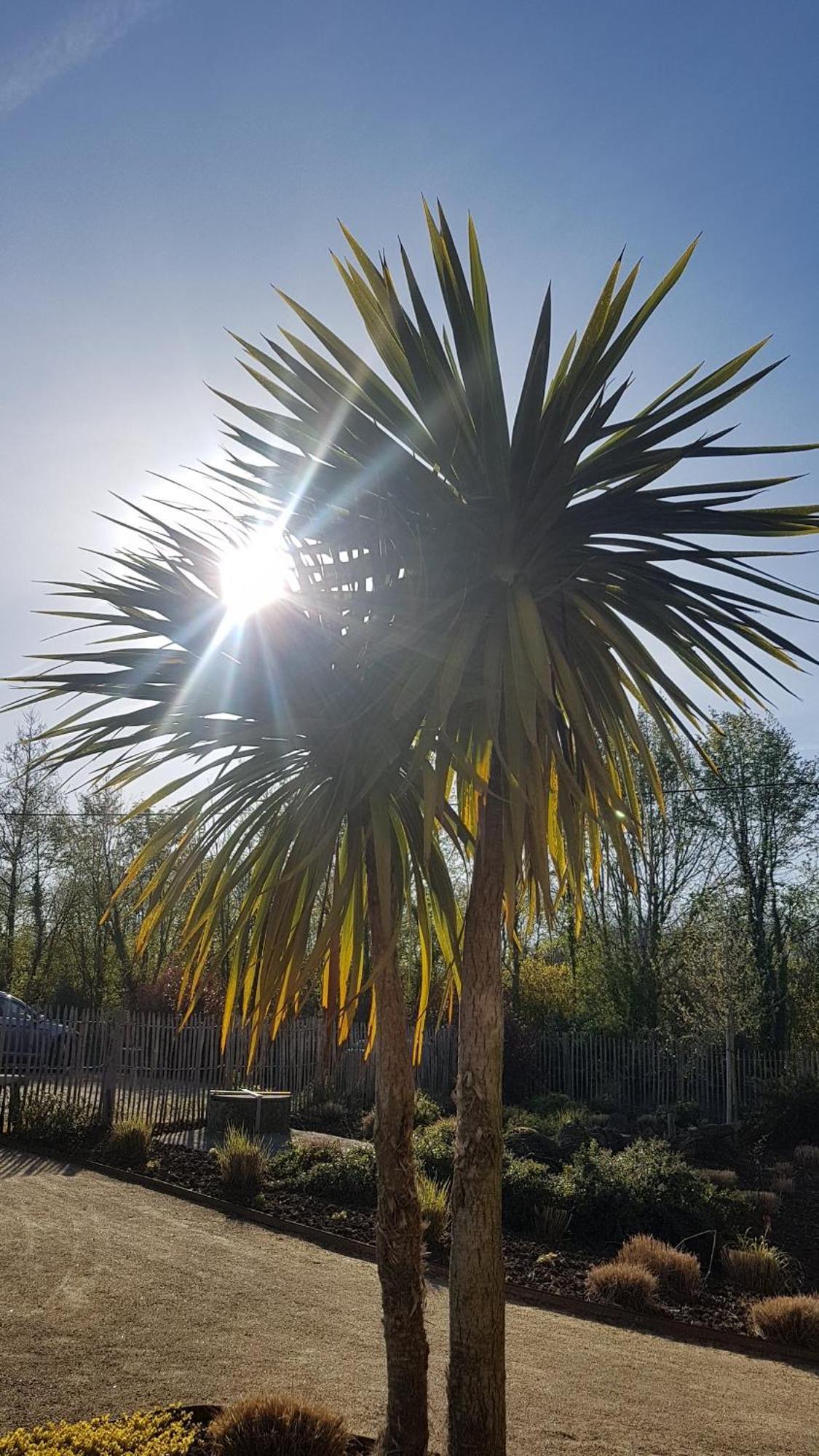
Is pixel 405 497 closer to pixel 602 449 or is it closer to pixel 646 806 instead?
pixel 602 449

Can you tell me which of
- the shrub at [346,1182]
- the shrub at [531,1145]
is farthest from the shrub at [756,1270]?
the shrub at [531,1145]

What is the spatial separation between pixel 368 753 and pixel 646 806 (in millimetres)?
31144

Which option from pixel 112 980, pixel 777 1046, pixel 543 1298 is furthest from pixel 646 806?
pixel 543 1298

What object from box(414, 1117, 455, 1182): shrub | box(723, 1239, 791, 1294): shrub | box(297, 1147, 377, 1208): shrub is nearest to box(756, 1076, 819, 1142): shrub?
box(414, 1117, 455, 1182): shrub

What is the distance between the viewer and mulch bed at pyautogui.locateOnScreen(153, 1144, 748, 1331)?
8117mm

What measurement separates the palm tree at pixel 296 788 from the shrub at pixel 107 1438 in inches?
33.6

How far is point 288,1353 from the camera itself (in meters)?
5.98

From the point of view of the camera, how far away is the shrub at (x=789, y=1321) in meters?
7.32

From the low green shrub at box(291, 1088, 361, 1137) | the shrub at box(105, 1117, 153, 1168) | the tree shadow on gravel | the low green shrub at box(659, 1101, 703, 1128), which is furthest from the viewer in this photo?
the low green shrub at box(659, 1101, 703, 1128)

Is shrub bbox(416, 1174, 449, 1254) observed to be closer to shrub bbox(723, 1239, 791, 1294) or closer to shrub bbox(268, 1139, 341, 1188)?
shrub bbox(268, 1139, 341, 1188)

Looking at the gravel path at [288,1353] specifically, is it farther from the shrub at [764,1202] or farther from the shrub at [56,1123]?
the shrub at [764,1202]

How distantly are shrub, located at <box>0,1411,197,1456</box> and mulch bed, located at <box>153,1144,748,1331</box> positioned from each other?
4.50 meters

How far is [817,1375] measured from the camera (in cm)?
675

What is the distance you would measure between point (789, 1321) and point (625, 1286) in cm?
116
